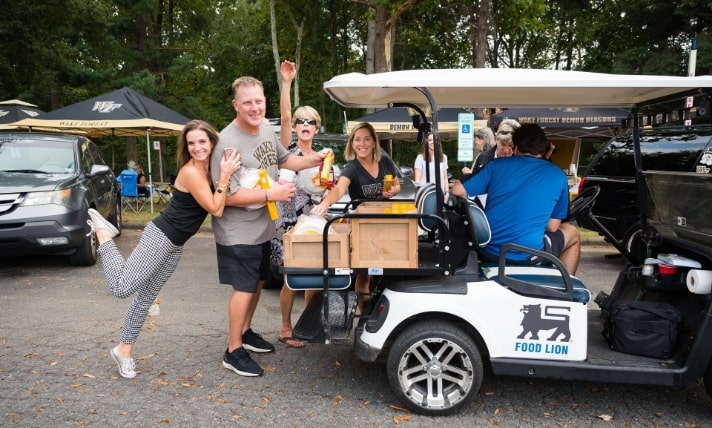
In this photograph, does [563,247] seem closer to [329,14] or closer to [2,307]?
[2,307]

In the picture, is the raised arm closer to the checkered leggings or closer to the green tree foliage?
the checkered leggings

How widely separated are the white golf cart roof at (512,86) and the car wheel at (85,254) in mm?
4676

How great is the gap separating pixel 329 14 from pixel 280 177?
27245 mm

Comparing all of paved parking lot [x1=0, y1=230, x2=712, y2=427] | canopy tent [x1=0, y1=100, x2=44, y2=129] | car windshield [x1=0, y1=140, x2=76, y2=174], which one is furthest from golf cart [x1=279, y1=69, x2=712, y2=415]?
canopy tent [x1=0, y1=100, x2=44, y2=129]

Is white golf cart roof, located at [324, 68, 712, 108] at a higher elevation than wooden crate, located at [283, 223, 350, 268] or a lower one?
higher

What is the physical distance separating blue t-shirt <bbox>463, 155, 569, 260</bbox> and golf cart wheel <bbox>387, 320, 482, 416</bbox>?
742mm

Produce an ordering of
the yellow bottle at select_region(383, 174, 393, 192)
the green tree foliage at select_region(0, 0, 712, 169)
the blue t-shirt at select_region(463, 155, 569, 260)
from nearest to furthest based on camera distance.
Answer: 1. the blue t-shirt at select_region(463, 155, 569, 260)
2. the yellow bottle at select_region(383, 174, 393, 192)
3. the green tree foliage at select_region(0, 0, 712, 169)

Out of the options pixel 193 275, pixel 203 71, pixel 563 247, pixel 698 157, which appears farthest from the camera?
pixel 203 71

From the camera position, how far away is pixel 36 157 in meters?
7.27

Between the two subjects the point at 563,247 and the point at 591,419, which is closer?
the point at 591,419

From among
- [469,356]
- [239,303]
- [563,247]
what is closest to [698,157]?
[563,247]

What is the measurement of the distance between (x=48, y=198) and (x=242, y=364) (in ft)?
13.7

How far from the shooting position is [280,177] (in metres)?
4.46

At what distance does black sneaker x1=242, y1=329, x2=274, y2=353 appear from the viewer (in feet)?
13.8
